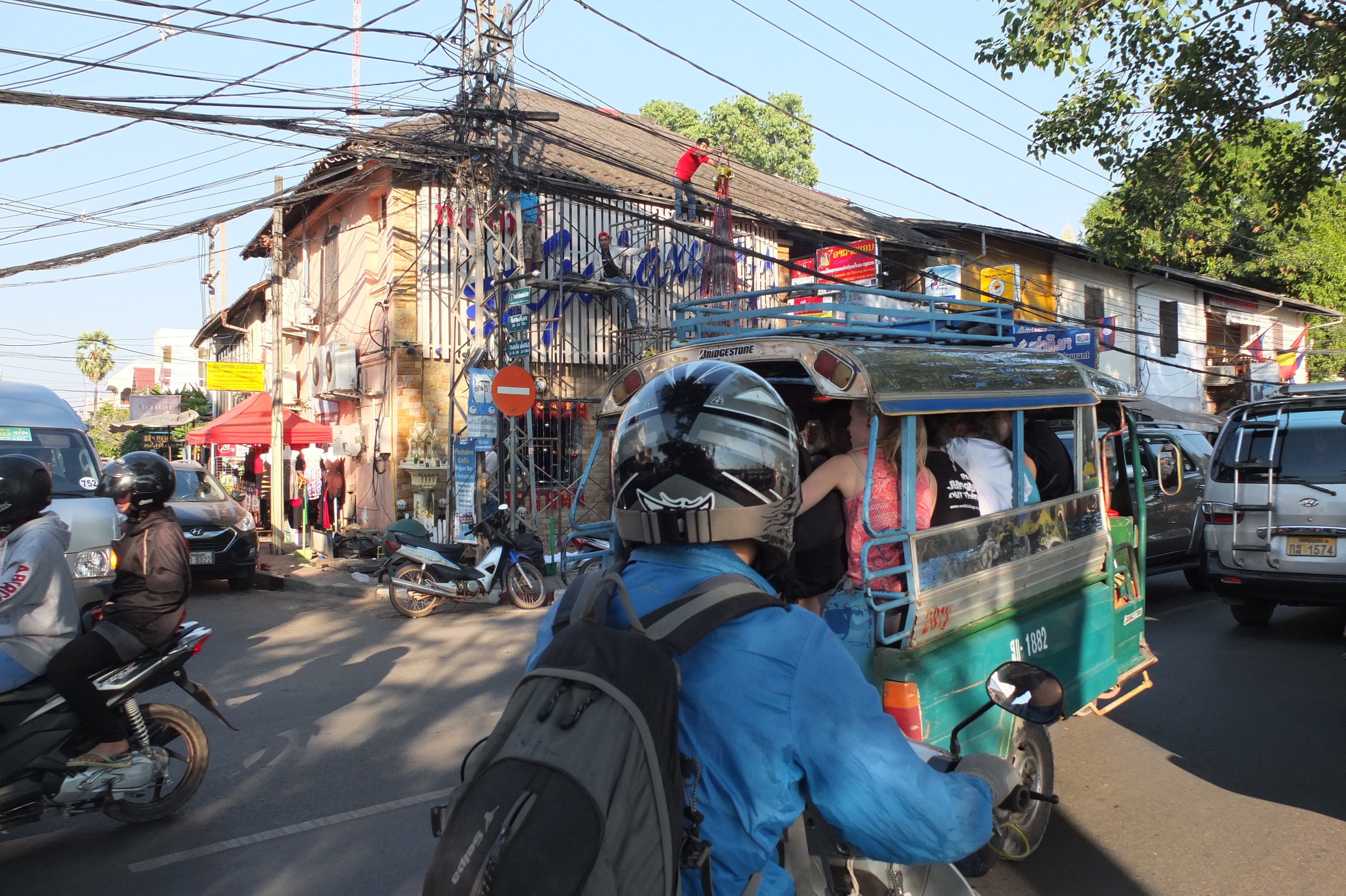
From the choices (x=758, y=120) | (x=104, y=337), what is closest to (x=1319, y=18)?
(x=758, y=120)

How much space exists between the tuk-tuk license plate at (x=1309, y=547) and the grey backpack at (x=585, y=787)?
8035 mm

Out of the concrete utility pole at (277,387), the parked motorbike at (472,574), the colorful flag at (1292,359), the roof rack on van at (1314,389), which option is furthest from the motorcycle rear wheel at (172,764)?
the colorful flag at (1292,359)

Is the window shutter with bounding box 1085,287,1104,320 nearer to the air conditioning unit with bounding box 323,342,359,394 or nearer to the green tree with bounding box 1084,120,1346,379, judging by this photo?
the green tree with bounding box 1084,120,1346,379

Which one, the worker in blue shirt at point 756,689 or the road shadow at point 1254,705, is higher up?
the worker in blue shirt at point 756,689

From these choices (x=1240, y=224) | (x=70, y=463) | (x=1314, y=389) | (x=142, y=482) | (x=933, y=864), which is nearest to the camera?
(x=933, y=864)

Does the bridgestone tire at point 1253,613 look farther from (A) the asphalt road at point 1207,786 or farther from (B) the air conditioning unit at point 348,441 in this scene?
(B) the air conditioning unit at point 348,441

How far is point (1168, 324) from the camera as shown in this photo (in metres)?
27.7

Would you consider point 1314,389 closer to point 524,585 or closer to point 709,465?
point 524,585

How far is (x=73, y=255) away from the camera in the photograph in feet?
44.3

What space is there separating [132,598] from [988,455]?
4195mm

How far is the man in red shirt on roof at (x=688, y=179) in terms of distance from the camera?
1455 cm


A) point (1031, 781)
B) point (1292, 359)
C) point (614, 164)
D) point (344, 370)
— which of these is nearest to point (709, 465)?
point (1031, 781)

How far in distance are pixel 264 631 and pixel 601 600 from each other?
958cm

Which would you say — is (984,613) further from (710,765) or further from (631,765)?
(631,765)
